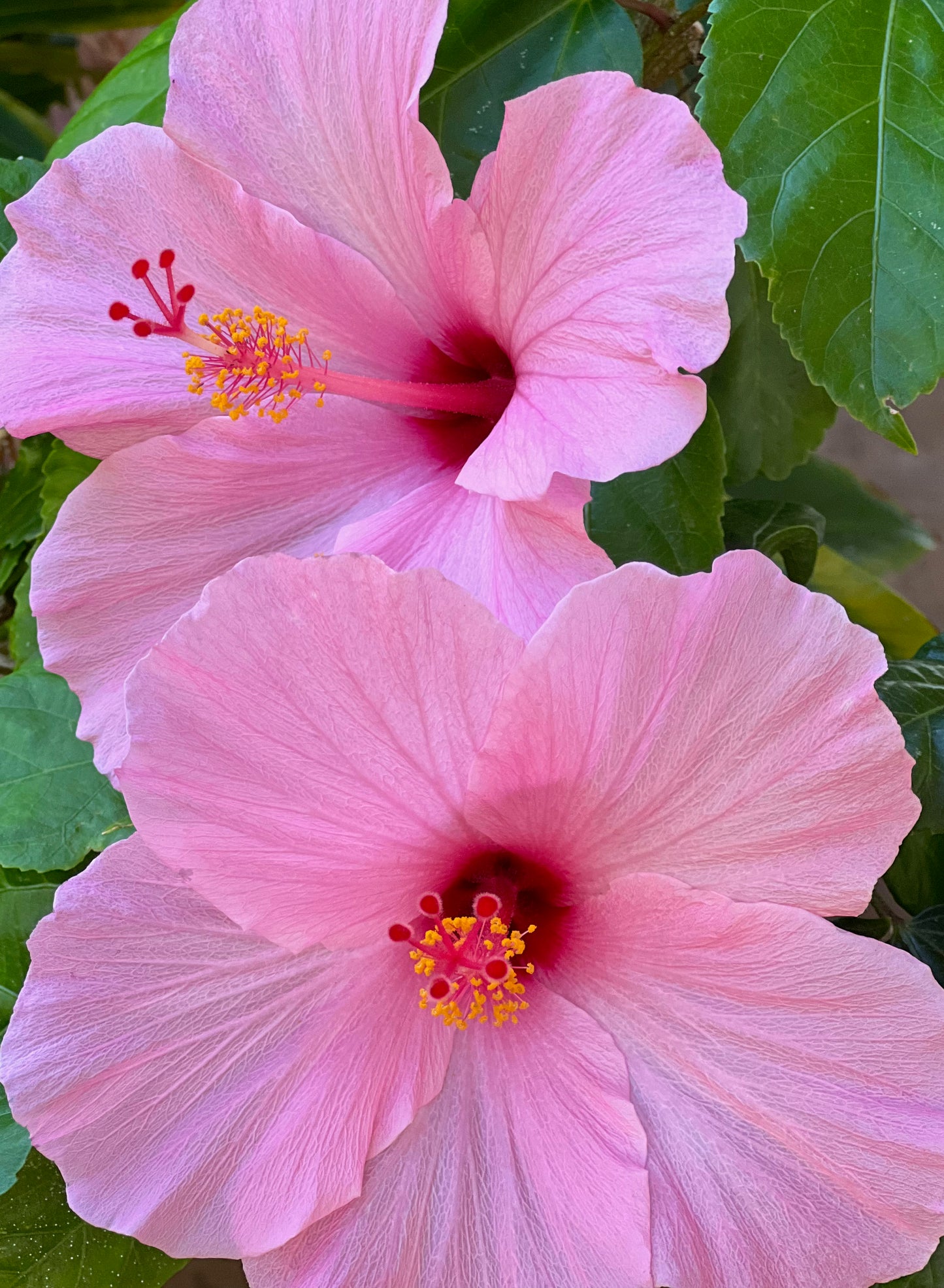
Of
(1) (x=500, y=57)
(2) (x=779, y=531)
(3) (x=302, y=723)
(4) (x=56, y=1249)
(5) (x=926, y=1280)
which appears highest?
(1) (x=500, y=57)

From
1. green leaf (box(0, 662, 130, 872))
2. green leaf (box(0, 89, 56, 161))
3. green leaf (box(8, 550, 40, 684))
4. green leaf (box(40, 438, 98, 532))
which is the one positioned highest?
green leaf (box(40, 438, 98, 532))

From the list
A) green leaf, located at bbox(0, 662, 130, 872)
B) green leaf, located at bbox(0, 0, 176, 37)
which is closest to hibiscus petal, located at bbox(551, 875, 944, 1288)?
green leaf, located at bbox(0, 662, 130, 872)

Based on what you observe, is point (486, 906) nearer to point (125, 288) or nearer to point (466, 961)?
point (466, 961)

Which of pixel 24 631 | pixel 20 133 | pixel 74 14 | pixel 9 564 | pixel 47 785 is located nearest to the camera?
pixel 47 785

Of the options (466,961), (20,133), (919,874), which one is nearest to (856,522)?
(919,874)

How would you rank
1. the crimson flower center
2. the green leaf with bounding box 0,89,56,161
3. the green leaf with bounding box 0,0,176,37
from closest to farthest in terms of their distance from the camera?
the crimson flower center, the green leaf with bounding box 0,0,176,37, the green leaf with bounding box 0,89,56,161

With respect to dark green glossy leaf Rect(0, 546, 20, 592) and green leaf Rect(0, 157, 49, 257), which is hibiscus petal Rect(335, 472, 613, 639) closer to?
green leaf Rect(0, 157, 49, 257)

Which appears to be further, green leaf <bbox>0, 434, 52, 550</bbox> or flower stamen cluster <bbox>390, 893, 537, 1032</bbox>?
green leaf <bbox>0, 434, 52, 550</bbox>
